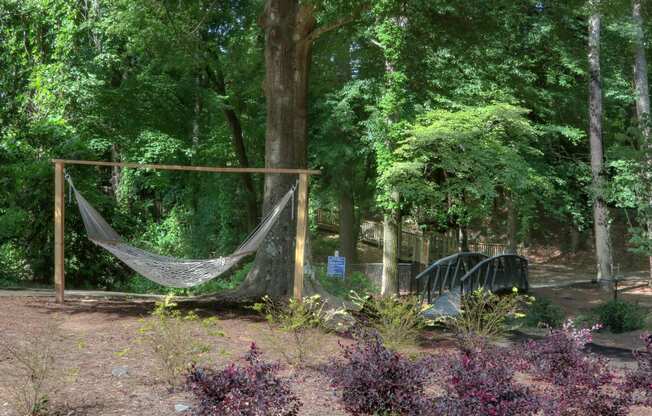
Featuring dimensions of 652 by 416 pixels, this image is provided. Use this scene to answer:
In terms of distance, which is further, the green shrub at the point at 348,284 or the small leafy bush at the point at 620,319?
the green shrub at the point at 348,284

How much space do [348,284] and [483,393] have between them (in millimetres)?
11228

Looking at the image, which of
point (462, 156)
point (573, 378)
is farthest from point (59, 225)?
point (462, 156)

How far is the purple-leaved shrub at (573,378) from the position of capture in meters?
4.14

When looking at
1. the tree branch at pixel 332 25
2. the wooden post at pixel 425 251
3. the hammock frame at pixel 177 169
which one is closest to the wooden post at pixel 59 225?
the hammock frame at pixel 177 169

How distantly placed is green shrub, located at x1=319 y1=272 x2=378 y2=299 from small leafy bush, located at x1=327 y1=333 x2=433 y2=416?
8.99 m

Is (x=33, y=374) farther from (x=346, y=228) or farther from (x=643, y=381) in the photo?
(x=346, y=228)

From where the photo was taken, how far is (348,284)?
577 inches

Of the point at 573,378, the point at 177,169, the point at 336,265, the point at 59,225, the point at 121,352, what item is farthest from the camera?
the point at 336,265

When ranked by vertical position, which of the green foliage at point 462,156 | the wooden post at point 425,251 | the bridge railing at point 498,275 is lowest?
the bridge railing at point 498,275

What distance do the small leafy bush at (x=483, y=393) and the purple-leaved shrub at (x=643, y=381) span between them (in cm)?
109

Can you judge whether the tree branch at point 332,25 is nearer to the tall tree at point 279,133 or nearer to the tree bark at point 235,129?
the tall tree at point 279,133

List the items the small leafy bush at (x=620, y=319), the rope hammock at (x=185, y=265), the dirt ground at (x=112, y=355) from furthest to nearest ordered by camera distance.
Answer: the small leafy bush at (x=620, y=319) → the rope hammock at (x=185, y=265) → the dirt ground at (x=112, y=355)

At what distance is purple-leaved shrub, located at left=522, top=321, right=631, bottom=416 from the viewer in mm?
4137

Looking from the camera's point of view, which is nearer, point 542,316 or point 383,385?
point 383,385
